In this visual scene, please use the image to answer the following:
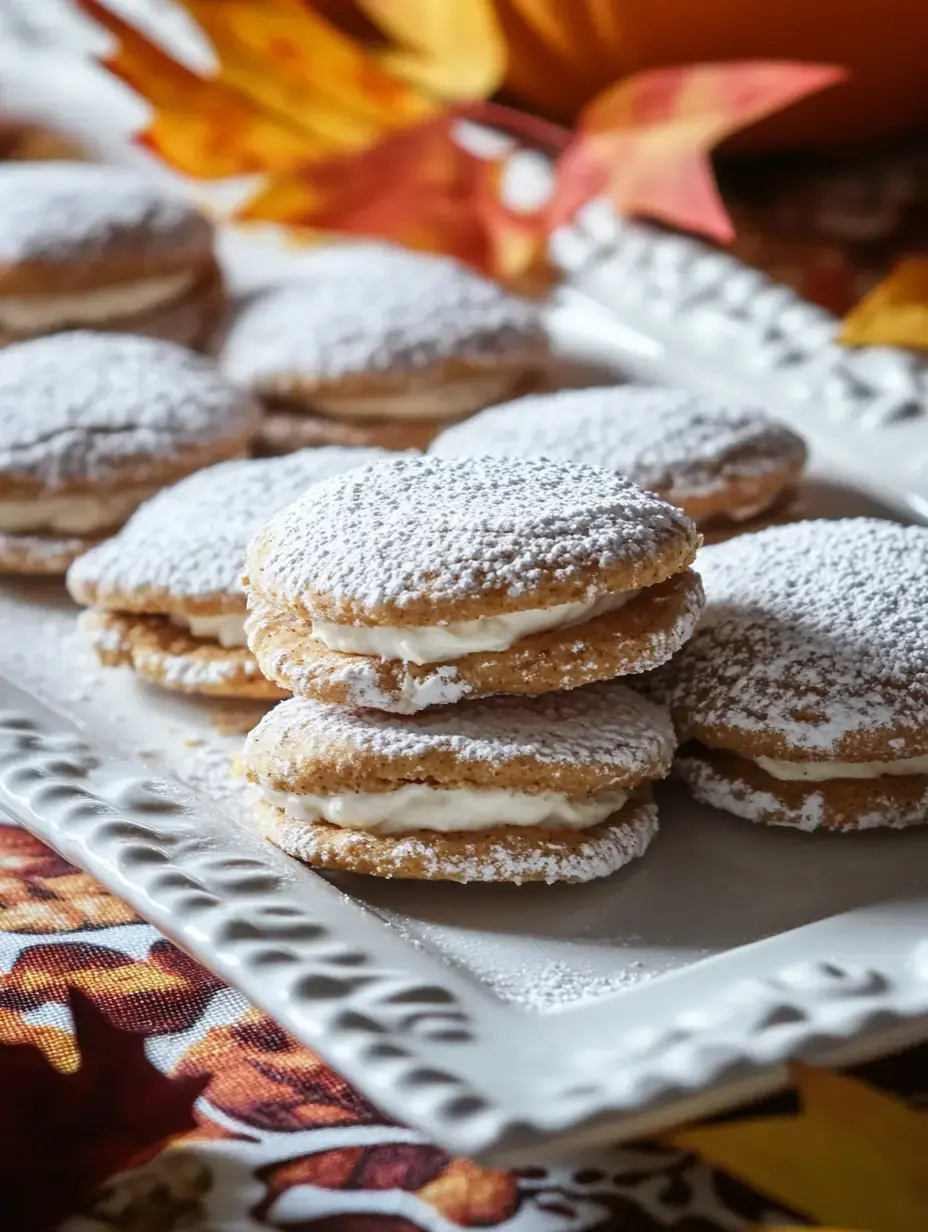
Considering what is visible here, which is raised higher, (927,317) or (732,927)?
(927,317)

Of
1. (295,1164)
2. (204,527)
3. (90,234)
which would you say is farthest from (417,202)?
(295,1164)

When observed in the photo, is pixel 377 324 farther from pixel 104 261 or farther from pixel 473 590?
pixel 473 590

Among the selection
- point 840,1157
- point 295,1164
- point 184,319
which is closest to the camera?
point 840,1157

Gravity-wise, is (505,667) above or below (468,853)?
above

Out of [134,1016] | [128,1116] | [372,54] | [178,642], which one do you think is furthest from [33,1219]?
[372,54]

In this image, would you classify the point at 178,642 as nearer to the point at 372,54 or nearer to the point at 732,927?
the point at 732,927

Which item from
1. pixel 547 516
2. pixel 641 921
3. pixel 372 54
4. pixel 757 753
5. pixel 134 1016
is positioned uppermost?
pixel 372 54

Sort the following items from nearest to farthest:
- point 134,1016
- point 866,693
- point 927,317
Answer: point 134,1016
point 866,693
point 927,317

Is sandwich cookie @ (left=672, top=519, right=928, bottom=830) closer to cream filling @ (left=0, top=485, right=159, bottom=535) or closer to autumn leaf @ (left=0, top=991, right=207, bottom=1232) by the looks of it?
autumn leaf @ (left=0, top=991, right=207, bottom=1232)
